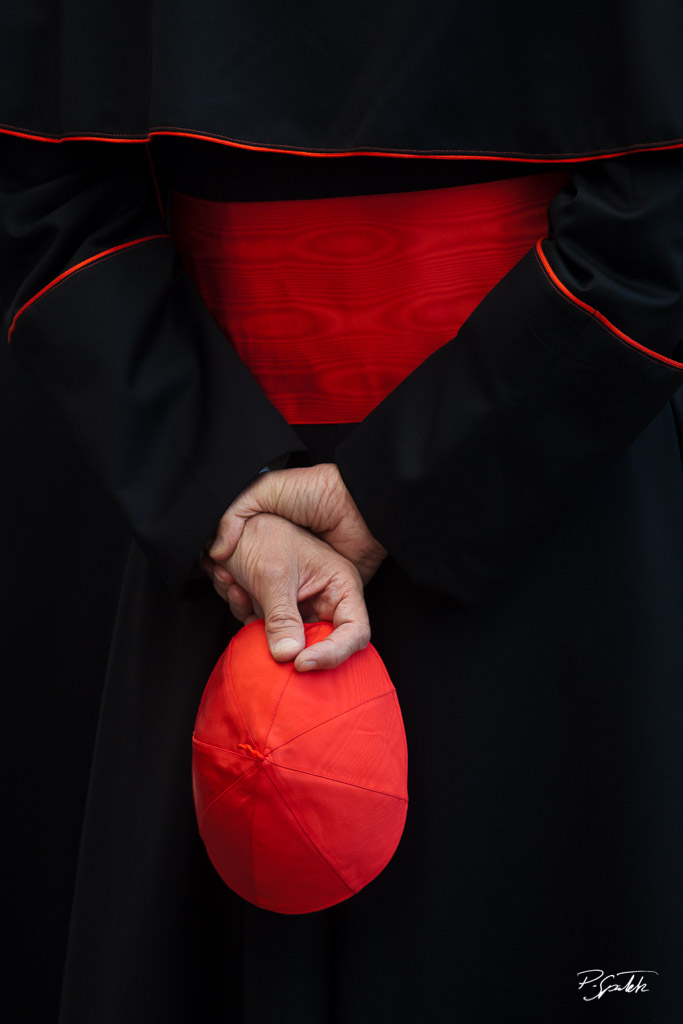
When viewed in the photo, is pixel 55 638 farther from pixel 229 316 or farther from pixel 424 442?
pixel 424 442

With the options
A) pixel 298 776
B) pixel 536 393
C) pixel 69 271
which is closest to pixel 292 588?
pixel 298 776

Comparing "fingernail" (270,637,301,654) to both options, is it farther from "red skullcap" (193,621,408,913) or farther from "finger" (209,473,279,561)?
"finger" (209,473,279,561)

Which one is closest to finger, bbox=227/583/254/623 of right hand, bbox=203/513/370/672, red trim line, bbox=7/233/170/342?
right hand, bbox=203/513/370/672

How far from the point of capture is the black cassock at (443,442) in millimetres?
862

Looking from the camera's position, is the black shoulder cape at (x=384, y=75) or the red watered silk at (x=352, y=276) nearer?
the black shoulder cape at (x=384, y=75)

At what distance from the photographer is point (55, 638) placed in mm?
1697

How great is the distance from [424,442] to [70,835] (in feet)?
3.92

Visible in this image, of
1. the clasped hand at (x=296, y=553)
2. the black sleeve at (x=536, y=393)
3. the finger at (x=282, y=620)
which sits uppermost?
the black sleeve at (x=536, y=393)

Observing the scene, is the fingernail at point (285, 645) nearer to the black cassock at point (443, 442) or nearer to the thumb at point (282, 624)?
the thumb at point (282, 624)

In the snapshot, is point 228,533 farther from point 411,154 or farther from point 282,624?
point 411,154

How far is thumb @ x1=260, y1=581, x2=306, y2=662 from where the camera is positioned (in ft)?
2.81

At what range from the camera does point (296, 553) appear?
0.92m

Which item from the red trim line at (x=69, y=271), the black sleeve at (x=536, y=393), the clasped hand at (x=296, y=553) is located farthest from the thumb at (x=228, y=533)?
the red trim line at (x=69, y=271)

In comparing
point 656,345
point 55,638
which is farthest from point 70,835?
point 656,345
